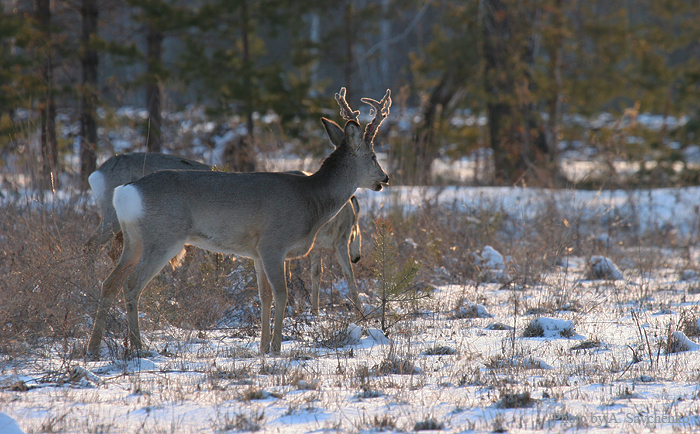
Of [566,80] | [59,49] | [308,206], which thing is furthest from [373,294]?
[566,80]

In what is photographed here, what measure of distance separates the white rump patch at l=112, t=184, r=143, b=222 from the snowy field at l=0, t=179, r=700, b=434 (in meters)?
1.05

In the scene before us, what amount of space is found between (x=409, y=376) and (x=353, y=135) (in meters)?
2.33

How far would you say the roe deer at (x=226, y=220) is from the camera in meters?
5.14

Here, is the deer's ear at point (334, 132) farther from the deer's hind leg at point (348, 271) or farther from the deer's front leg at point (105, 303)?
the deer's front leg at point (105, 303)

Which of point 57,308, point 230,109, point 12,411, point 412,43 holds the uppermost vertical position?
point 412,43

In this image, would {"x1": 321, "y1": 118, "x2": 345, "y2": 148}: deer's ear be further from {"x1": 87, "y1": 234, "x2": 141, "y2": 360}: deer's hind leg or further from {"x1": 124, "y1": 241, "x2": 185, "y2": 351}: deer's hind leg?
{"x1": 87, "y1": 234, "x2": 141, "y2": 360}: deer's hind leg

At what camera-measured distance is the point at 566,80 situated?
69.0 ft

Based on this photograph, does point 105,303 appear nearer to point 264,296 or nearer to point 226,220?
point 226,220

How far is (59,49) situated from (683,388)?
14347mm

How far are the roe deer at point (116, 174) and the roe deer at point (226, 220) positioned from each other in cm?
192

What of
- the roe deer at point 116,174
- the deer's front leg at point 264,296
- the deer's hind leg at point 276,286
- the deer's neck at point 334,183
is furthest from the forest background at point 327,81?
the deer's hind leg at point 276,286

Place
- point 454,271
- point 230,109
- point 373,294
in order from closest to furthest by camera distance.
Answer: point 373,294
point 454,271
point 230,109

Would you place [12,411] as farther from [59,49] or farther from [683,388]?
[59,49]

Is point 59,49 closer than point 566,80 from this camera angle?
Yes
